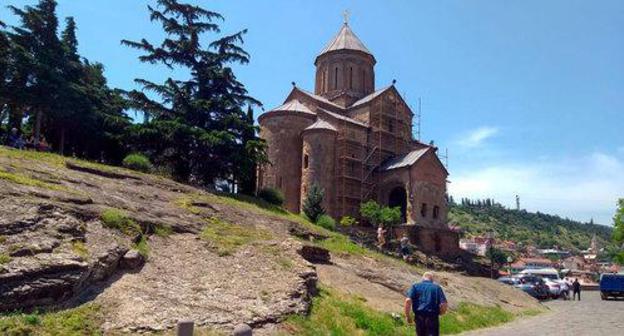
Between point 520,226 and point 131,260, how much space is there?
158 meters

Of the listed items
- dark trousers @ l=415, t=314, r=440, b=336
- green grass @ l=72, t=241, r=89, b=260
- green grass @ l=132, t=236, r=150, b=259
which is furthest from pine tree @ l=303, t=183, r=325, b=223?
dark trousers @ l=415, t=314, r=440, b=336

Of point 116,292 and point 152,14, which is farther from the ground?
point 152,14

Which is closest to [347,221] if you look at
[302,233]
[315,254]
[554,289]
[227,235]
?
[302,233]

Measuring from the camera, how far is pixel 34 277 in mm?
8070

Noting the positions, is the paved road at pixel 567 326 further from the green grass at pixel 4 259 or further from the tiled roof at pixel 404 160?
the tiled roof at pixel 404 160

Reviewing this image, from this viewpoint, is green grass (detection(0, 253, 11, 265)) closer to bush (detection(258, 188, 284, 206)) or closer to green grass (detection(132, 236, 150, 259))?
green grass (detection(132, 236, 150, 259))

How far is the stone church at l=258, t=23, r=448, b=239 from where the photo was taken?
1292 inches

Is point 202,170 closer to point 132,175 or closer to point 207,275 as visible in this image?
point 132,175

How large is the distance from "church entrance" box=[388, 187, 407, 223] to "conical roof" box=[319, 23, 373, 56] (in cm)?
1194

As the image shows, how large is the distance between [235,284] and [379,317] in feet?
11.0

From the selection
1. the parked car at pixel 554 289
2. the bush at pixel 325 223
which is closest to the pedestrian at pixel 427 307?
the bush at pixel 325 223

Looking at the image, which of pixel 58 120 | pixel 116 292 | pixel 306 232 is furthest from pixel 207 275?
pixel 58 120

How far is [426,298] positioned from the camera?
26.3 feet

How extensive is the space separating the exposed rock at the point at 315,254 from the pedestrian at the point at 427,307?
596 centimetres
